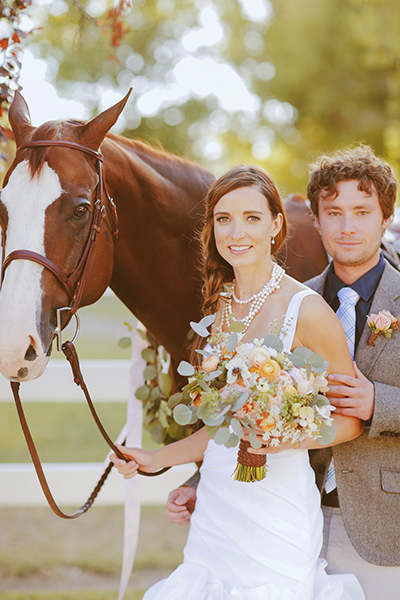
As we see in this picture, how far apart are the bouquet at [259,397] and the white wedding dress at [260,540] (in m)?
0.13

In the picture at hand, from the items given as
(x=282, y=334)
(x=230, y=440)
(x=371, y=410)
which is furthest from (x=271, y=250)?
(x=230, y=440)

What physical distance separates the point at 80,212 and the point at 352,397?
113 cm

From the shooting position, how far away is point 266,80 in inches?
864

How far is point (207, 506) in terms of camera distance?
6.16 ft

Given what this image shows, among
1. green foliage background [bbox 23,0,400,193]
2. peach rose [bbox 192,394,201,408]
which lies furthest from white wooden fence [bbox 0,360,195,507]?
green foliage background [bbox 23,0,400,193]

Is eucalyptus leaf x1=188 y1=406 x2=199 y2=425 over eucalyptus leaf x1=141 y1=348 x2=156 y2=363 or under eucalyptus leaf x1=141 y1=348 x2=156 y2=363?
over

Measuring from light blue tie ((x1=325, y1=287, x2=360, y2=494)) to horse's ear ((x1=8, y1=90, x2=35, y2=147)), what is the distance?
1322 mm

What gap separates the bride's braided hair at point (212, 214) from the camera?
6.36ft

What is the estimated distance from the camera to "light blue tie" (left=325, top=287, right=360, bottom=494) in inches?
81.9

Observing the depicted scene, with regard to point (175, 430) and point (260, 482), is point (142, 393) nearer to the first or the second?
point (175, 430)

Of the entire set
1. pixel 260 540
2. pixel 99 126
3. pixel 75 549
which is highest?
pixel 99 126

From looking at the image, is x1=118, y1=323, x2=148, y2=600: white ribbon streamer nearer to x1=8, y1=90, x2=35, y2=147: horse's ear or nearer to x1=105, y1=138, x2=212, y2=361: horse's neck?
x1=105, y1=138, x2=212, y2=361: horse's neck

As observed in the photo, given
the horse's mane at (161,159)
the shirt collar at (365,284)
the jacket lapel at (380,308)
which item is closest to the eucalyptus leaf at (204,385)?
the jacket lapel at (380,308)

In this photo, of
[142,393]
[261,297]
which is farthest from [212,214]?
[142,393]
